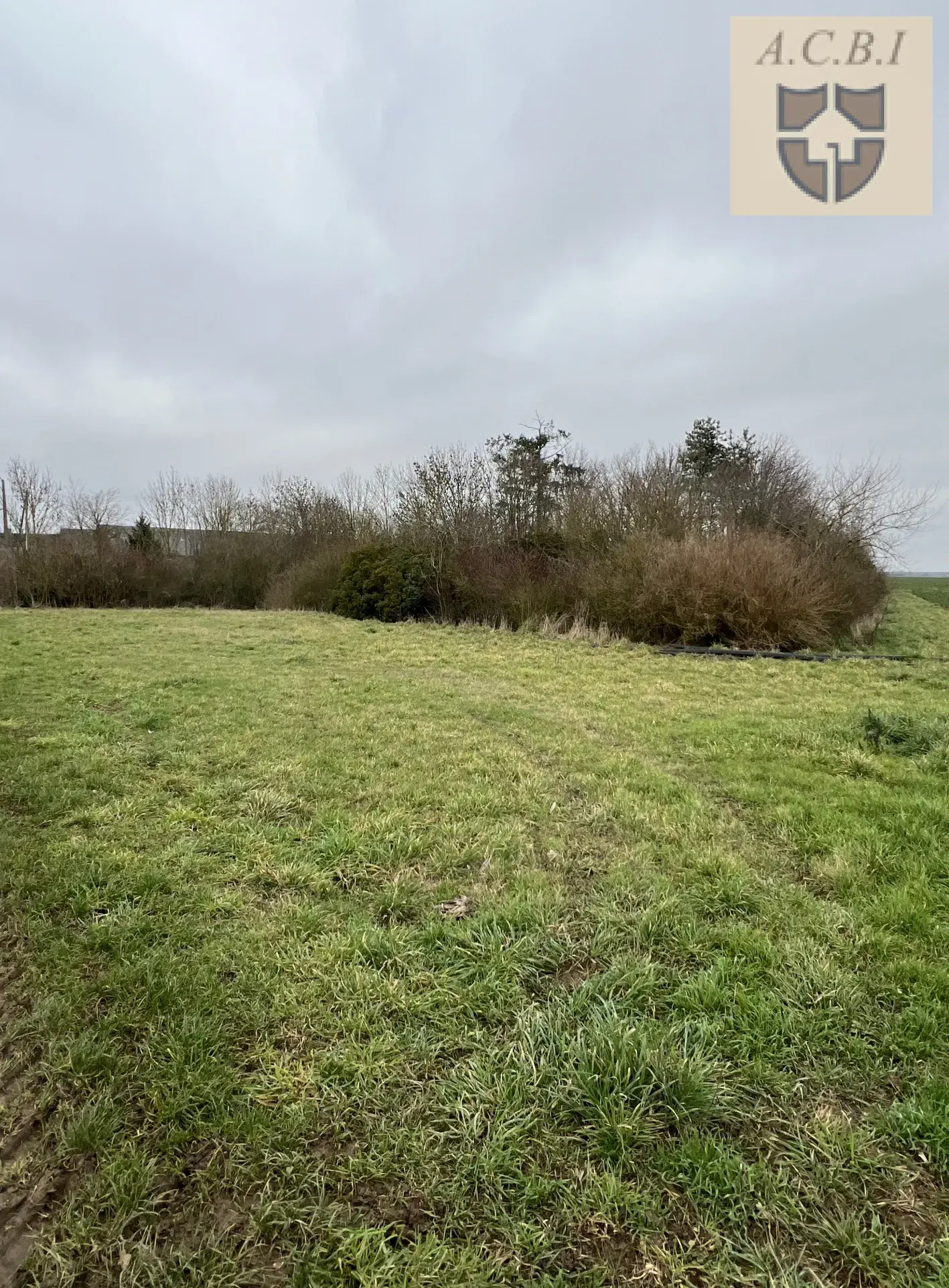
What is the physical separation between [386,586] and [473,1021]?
17.1 metres

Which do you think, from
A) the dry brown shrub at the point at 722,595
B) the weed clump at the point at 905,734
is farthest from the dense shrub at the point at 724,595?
the weed clump at the point at 905,734

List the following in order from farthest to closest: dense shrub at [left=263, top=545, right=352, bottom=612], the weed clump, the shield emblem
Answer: dense shrub at [left=263, top=545, right=352, bottom=612]
the shield emblem
the weed clump

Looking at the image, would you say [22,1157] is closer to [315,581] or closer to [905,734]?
[905,734]

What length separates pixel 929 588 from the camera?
4050cm

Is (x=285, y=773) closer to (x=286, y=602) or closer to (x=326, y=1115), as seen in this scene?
(x=326, y=1115)

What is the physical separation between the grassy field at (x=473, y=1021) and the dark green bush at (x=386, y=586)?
14.0 meters

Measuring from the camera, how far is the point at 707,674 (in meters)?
8.92


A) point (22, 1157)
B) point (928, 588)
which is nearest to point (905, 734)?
point (22, 1157)

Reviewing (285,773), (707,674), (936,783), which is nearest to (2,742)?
(285,773)

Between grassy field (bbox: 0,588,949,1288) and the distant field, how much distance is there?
104 ft

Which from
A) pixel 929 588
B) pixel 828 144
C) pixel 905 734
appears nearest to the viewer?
pixel 905 734

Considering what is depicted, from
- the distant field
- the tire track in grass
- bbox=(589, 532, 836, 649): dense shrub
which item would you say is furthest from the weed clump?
the distant field

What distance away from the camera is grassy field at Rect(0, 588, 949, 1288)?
1.31 m

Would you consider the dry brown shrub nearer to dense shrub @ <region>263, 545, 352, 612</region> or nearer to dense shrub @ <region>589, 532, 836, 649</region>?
dense shrub @ <region>589, 532, 836, 649</region>
